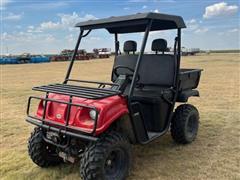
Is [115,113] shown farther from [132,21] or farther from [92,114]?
[132,21]

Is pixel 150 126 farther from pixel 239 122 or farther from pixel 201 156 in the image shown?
pixel 239 122

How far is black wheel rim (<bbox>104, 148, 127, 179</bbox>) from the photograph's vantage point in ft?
11.4

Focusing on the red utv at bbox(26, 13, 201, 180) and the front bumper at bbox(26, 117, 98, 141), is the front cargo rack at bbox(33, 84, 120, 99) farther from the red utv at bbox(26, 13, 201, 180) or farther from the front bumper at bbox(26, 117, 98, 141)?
the front bumper at bbox(26, 117, 98, 141)

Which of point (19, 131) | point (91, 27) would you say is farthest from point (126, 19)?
point (19, 131)

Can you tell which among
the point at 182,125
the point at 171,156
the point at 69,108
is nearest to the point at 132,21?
the point at 69,108

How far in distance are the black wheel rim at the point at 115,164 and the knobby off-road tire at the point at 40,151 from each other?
0.95 meters

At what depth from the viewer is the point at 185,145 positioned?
4.90 meters

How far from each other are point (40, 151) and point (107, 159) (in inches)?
41.4

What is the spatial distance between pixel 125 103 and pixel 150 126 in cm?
101

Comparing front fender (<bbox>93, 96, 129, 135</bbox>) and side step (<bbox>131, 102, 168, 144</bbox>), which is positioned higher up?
front fender (<bbox>93, 96, 129, 135</bbox>)

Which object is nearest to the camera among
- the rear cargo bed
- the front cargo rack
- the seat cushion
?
the front cargo rack

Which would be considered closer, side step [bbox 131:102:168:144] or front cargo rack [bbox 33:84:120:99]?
front cargo rack [bbox 33:84:120:99]

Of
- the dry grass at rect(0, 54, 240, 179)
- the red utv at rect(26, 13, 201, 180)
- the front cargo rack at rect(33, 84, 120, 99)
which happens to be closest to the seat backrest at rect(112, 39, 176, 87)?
the red utv at rect(26, 13, 201, 180)

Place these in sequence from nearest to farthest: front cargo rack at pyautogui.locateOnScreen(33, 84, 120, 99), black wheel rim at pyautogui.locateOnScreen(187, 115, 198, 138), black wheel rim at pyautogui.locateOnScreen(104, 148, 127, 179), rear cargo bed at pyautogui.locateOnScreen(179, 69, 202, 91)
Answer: front cargo rack at pyautogui.locateOnScreen(33, 84, 120, 99), black wheel rim at pyautogui.locateOnScreen(104, 148, 127, 179), rear cargo bed at pyautogui.locateOnScreen(179, 69, 202, 91), black wheel rim at pyautogui.locateOnScreen(187, 115, 198, 138)
